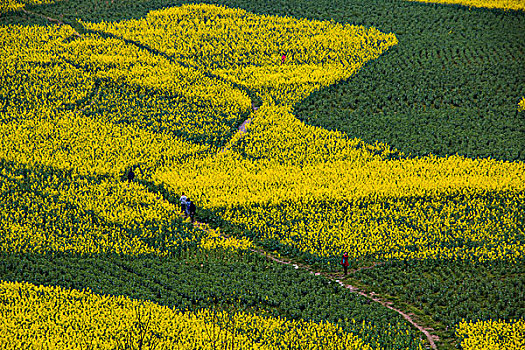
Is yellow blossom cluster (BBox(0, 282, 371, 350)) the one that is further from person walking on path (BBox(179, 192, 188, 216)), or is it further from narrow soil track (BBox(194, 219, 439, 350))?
person walking on path (BBox(179, 192, 188, 216))

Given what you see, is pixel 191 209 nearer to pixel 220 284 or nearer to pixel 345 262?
pixel 220 284

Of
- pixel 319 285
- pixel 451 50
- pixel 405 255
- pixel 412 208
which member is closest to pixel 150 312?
pixel 319 285

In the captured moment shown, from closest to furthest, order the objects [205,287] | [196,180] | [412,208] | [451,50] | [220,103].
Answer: [205,287], [412,208], [196,180], [220,103], [451,50]

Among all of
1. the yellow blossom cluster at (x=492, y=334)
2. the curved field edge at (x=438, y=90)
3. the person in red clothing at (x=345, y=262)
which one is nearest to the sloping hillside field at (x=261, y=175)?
the yellow blossom cluster at (x=492, y=334)

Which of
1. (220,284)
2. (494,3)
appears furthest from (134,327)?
(494,3)

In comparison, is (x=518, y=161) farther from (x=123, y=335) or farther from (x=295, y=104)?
(x=123, y=335)

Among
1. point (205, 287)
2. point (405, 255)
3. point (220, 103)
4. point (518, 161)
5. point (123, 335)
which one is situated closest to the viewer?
point (123, 335)

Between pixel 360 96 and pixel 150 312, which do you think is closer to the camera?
pixel 150 312
